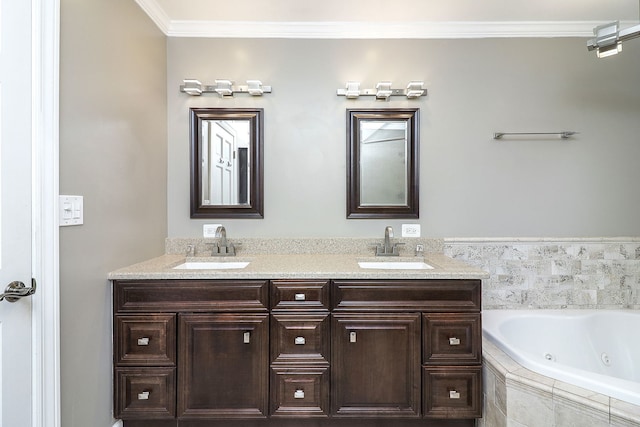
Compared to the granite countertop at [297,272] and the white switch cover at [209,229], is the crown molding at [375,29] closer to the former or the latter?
the white switch cover at [209,229]

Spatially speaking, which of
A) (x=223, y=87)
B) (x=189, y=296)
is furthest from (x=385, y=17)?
(x=189, y=296)

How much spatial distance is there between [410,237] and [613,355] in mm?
1418

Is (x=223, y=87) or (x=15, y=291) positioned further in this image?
(x=223, y=87)

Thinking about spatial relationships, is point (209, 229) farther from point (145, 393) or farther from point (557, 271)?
point (557, 271)

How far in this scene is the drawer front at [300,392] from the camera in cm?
161

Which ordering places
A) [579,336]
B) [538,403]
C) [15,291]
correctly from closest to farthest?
1. [15,291]
2. [538,403]
3. [579,336]

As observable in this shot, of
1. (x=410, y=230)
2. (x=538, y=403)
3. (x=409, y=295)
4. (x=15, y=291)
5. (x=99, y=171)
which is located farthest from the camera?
(x=410, y=230)

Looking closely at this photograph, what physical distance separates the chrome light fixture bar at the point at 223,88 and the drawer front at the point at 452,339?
178cm

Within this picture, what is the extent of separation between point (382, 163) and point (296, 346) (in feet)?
4.37

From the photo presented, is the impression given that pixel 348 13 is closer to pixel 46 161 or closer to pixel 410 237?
pixel 410 237

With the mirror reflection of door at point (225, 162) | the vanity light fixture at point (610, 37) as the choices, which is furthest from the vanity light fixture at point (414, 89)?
the mirror reflection of door at point (225, 162)

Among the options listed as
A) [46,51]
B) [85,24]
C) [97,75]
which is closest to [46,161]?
[46,51]

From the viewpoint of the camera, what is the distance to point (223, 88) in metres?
2.11

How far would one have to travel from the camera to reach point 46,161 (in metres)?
1.21
